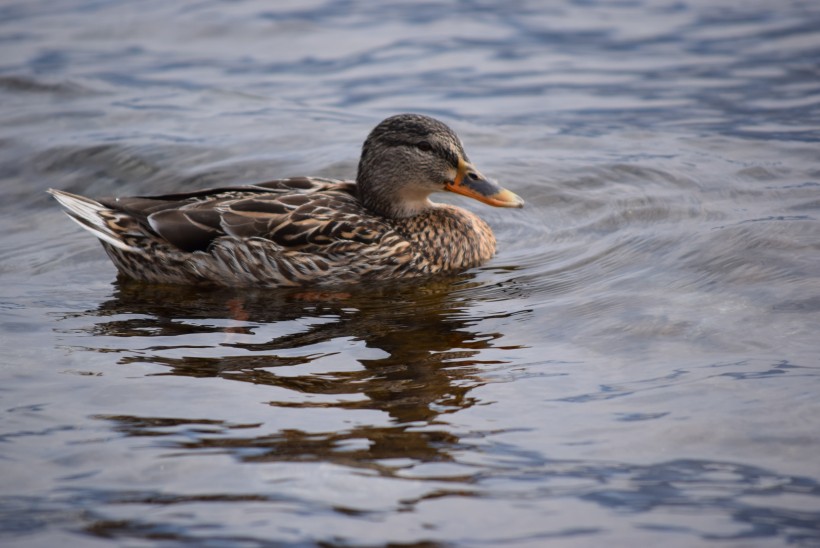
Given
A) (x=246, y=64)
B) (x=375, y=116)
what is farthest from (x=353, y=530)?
(x=246, y=64)

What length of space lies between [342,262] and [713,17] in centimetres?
1042

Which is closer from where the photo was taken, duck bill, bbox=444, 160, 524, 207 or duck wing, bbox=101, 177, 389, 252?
duck wing, bbox=101, 177, 389, 252

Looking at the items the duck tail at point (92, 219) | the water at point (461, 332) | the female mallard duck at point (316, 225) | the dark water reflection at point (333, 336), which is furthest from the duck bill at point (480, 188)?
the duck tail at point (92, 219)

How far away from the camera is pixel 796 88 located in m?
13.1

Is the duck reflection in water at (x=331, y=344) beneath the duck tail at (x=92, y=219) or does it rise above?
beneath

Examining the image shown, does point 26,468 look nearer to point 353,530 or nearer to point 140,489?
point 140,489

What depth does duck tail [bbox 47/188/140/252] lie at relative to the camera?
837 cm

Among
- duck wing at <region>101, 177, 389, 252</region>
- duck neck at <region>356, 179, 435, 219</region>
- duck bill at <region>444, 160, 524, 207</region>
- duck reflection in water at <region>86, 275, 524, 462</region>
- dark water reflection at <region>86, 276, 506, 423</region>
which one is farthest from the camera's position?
duck neck at <region>356, 179, 435, 219</region>

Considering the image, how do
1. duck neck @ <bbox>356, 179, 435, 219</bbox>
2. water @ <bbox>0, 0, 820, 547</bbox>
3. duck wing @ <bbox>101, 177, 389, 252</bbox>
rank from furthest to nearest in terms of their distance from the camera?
1. duck neck @ <bbox>356, 179, 435, 219</bbox>
2. duck wing @ <bbox>101, 177, 389, 252</bbox>
3. water @ <bbox>0, 0, 820, 547</bbox>

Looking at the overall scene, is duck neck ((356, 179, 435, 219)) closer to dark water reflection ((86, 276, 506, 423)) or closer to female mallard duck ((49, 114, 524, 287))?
female mallard duck ((49, 114, 524, 287))

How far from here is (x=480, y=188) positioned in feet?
28.4

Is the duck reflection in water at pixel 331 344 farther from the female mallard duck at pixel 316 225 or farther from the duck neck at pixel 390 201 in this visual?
the duck neck at pixel 390 201

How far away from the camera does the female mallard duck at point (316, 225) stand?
8.34 meters

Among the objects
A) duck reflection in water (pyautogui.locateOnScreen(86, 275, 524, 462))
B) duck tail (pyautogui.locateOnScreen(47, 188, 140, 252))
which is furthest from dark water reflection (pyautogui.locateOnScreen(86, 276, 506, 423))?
duck tail (pyautogui.locateOnScreen(47, 188, 140, 252))
